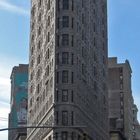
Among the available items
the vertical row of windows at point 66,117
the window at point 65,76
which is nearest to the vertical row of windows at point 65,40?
the window at point 65,76

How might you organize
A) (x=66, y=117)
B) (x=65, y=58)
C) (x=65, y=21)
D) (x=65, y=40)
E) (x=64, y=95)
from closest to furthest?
(x=66, y=117) → (x=64, y=95) → (x=65, y=58) → (x=65, y=40) → (x=65, y=21)

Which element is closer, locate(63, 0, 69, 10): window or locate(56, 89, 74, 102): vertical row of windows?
locate(56, 89, 74, 102): vertical row of windows

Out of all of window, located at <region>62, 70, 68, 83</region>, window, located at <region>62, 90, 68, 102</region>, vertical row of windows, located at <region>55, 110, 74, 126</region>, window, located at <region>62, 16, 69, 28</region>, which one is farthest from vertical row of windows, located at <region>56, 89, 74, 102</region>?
window, located at <region>62, 16, 69, 28</region>

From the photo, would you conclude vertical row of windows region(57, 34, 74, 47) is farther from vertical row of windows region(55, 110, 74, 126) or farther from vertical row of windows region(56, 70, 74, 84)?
vertical row of windows region(55, 110, 74, 126)

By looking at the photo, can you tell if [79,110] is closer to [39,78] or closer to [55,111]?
[55,111]

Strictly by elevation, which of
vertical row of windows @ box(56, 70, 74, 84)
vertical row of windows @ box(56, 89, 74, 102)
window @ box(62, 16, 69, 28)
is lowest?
vertical row of windows @ box(56, 89, 74, 102)

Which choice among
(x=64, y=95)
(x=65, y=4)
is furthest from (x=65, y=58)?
(x=65, y=4)

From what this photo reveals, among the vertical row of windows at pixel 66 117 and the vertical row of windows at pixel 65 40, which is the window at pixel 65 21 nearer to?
the vertical row of windows at pixel 65 40

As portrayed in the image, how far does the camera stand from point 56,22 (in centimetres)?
12344

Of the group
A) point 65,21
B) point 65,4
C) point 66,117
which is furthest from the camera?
point 65,4

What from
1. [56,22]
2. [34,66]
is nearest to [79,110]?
[56,22]

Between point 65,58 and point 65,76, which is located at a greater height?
point 65,58

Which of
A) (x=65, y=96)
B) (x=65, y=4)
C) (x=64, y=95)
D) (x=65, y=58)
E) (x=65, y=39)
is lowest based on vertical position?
(x=65, y=96)

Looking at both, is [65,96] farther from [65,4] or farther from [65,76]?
[65,4]
